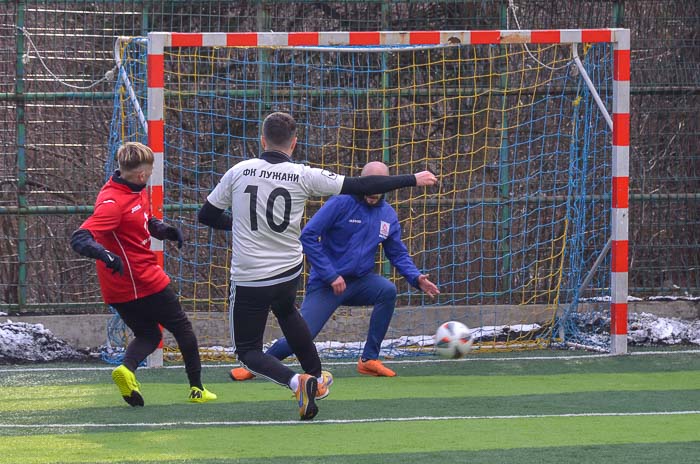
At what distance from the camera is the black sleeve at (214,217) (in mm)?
7512

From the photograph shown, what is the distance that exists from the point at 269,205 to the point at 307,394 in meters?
1.15

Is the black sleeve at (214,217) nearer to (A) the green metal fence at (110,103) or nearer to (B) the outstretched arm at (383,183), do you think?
(B) the outstretched arm at (383,183)

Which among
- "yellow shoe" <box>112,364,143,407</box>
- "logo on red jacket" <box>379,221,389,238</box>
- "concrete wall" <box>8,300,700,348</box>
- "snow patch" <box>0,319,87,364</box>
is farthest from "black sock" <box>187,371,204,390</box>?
"concrete wall" <box>8,300,700,348</box>

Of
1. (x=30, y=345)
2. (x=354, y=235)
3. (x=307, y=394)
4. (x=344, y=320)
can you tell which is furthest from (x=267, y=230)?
(x=344, y=320)

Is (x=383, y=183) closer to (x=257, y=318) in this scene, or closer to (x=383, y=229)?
(x=257, y=318)

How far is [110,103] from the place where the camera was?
440 inches

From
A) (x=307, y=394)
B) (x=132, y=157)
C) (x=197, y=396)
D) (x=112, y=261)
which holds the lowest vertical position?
(x=197, y=396)

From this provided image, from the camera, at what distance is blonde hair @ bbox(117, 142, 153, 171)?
7586 millimetres

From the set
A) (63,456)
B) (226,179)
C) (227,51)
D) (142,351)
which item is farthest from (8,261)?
(63,456)

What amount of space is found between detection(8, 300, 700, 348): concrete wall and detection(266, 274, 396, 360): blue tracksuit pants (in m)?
1.79

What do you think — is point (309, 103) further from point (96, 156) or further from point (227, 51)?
point (96, 156)

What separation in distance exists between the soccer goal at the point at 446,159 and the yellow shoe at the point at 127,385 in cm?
340

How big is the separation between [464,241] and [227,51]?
295 centimetres

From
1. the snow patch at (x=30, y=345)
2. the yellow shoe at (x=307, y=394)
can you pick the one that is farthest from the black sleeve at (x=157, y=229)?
the snow patch at (x=30, y=345)
